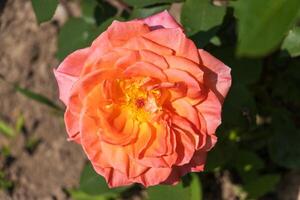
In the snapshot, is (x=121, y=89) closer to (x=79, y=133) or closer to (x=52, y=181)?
(x=79, y=133)

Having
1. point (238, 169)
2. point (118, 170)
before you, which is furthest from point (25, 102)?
point (118, 170)

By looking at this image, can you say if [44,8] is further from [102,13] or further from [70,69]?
[102,13]

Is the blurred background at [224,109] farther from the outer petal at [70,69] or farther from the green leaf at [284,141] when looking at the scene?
the outer petal at [70,69]

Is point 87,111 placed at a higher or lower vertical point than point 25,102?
higher

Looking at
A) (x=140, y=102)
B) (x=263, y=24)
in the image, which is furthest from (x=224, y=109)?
(x=263, y=24)

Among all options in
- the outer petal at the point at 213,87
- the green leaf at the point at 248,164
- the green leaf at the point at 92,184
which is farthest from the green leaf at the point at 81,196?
the outer petal at the point at 213,87
